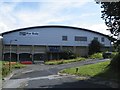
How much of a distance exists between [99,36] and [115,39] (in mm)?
69496

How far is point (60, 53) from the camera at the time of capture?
96250mm

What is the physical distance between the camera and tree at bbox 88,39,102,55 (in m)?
95.9

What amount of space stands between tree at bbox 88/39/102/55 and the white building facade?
1.94 metres

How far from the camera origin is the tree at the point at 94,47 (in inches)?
3775

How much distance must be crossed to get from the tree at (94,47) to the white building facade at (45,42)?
194 cm

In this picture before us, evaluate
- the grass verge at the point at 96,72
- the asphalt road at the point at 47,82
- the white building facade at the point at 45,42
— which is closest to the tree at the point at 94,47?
the white building facade at the point at 45,42

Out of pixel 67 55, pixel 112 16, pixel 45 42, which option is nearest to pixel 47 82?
pixel 112 16

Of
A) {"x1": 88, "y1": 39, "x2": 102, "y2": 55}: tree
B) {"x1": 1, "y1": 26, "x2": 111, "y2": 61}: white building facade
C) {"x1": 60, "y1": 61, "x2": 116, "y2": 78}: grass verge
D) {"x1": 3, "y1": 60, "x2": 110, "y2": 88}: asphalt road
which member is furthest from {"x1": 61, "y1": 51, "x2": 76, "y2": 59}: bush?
{"x1": 3, "y1": 60, "x2": 110, "y2": 88}: asphalt road

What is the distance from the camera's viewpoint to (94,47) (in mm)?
95750

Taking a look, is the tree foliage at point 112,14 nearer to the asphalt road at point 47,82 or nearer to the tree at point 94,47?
the asphalt road at point 47,82

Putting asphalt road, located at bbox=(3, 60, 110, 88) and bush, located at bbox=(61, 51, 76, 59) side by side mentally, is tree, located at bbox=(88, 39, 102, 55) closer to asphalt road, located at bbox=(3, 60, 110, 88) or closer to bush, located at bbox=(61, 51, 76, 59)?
bush, located at bbox=(61, 51, 76, 59)

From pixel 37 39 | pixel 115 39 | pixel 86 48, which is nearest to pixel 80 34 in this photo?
pixel 86 48

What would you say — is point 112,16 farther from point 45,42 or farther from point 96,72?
point 45,42

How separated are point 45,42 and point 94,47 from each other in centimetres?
1408
